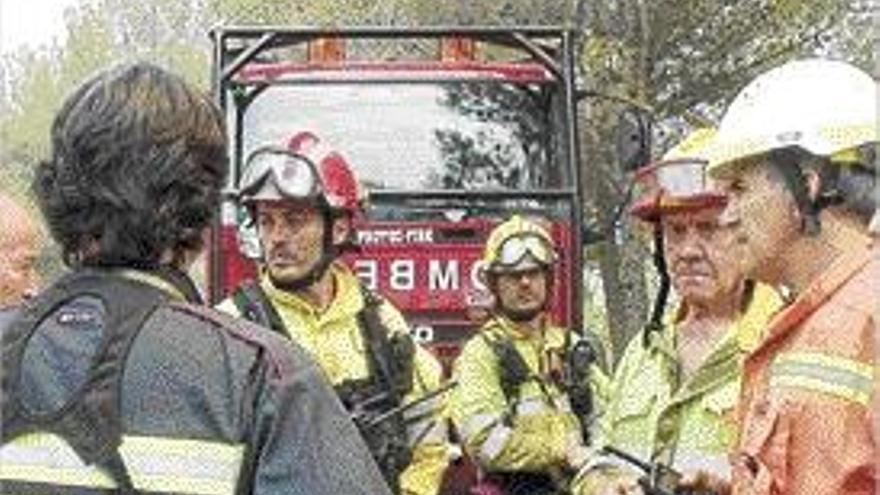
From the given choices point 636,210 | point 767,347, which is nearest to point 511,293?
point 636,210

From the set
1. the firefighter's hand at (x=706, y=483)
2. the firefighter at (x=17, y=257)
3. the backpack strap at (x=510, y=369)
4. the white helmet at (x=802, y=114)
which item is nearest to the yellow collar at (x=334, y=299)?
the firefighter at (x=17, y=257)

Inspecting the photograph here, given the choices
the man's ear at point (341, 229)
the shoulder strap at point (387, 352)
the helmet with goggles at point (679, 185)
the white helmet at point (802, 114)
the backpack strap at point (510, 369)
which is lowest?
the backpack strap at point (510, 369)

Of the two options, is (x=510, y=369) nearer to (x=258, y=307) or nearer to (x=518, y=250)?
(x=518, y=250)

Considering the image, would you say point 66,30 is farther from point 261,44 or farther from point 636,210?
point 636,210

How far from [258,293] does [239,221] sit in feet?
8.06

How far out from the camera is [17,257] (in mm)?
5637

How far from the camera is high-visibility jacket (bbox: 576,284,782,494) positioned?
491cm

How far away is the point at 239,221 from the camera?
26.1ft

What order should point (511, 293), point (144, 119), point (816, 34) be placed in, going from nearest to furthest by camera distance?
point (144, 119), point (511, 293), point (816, 34)

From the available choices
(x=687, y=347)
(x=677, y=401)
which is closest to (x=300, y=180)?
(x=687, y=347)

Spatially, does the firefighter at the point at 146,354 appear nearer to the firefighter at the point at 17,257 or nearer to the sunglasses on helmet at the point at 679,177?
the sunglasses on helmet at the point at 679,177

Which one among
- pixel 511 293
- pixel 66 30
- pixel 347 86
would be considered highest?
pixel 66 30

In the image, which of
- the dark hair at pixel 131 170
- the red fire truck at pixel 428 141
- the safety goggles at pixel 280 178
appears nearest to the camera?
the dark hair at pixel 131 170

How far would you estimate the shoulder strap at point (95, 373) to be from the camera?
2.84 meters
